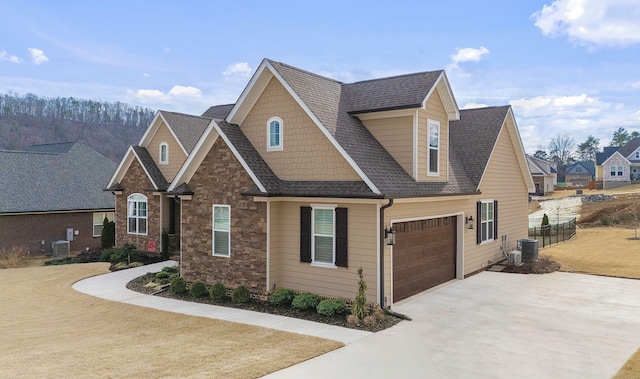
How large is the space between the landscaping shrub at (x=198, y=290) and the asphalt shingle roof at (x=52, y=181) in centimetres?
1557

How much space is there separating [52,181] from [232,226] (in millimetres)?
19127

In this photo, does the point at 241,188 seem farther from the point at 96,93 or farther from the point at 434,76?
the point at 96,93

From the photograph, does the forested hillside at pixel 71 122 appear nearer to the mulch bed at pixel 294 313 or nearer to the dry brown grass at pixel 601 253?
the mulch bed at pixel 294 313

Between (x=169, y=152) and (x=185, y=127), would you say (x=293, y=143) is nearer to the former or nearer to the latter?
(x=169, y=152)

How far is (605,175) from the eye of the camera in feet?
223

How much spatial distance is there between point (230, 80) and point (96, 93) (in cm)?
7653

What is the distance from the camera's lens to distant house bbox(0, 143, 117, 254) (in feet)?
79.3

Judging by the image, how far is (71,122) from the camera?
263ft

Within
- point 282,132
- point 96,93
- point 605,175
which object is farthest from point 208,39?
point 96,93

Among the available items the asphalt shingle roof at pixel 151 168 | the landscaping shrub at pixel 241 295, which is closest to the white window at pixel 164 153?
the asphalt shingle roof at pixel 151 168

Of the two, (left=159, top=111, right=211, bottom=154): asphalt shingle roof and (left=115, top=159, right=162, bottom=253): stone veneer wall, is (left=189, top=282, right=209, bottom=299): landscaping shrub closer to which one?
(left=115, top=159, right=162, bottom=253): stone veneer wall

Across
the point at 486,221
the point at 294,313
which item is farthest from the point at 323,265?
the point at 486,221

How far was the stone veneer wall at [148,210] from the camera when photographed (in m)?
22.2

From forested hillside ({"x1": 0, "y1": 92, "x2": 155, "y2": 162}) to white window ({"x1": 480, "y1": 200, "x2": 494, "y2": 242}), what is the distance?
61161mm
